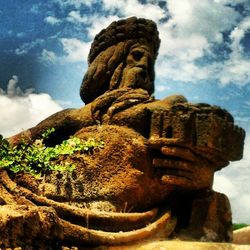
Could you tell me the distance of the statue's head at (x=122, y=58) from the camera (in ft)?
25.9

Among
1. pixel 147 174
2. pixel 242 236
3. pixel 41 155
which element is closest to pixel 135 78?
pixel 147 174

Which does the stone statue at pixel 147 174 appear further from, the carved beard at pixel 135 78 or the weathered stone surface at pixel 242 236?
the weathered stone surface at pixel 242 236

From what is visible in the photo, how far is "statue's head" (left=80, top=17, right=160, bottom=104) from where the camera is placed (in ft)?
25.9

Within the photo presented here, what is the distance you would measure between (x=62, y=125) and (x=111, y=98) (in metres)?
0.95

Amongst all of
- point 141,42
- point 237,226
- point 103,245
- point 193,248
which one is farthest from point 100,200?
point 237,226

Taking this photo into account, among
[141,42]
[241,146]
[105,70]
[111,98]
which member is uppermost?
[141,42]

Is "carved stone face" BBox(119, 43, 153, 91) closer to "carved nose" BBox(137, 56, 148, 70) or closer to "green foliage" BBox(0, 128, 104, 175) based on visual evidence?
"carved nose" BBox(137, 56, 148, 70)

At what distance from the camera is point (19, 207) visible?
4340mm

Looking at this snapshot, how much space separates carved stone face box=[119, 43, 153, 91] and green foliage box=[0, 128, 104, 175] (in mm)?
1485

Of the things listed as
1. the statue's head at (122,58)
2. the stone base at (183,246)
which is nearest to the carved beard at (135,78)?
the statue's head at (122,58)

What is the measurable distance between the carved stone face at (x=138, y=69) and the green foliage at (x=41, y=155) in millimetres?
1485

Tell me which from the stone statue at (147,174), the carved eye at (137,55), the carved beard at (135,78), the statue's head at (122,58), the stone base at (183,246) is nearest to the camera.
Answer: the stone base at (183,246)

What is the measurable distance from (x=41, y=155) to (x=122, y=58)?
8.22 ft

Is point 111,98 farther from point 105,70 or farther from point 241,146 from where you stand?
point 241,146
